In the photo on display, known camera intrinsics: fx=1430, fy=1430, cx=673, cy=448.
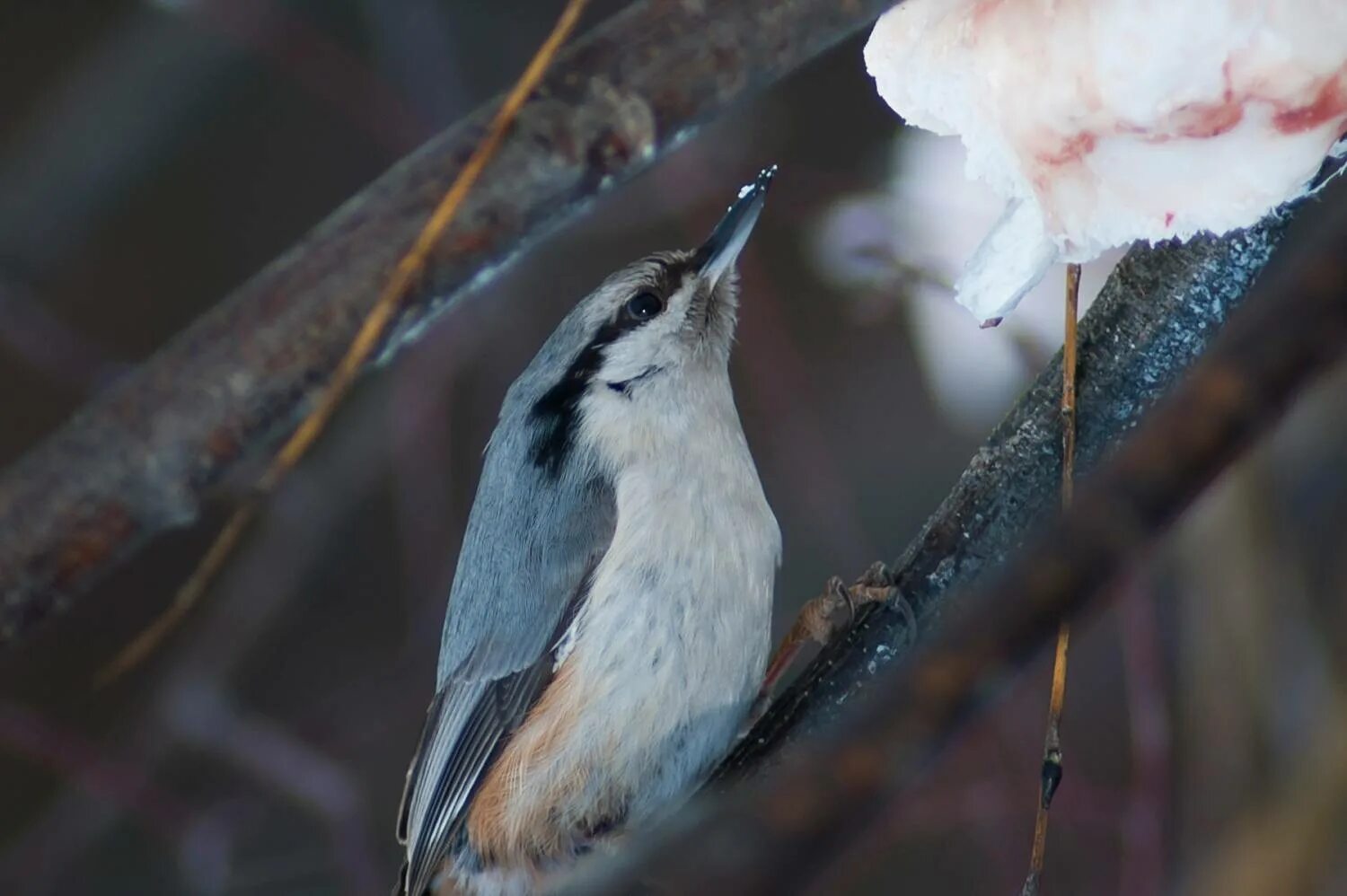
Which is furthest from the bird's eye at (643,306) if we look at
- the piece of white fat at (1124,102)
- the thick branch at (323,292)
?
the piece of white fat at (1124,102)

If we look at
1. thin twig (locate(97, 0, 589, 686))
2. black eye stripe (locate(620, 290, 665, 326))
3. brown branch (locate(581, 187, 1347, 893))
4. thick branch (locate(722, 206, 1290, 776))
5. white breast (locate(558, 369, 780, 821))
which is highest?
black eye stripe (locate(620, 290, 665, 326))

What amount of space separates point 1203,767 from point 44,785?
6.32 ft

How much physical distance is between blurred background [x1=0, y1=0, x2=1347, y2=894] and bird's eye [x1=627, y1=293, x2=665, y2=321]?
1.11 feet

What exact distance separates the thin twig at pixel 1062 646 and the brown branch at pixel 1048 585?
411 mm

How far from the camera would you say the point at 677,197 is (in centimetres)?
236

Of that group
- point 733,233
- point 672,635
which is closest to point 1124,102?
point 672,635

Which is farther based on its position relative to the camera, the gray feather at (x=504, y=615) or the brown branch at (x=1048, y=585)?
the gray feather at (x=504, y=615)

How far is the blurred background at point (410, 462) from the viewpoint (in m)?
1.95

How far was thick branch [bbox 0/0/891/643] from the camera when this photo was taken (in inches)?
42.2

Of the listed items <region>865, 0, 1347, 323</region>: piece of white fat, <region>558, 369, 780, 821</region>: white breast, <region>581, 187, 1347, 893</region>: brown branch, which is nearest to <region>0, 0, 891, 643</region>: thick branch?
<region>865, 0, 1347, 323</region>: piece of white fat

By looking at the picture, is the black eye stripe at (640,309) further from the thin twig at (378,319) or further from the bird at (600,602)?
the thin twig at (378,319)

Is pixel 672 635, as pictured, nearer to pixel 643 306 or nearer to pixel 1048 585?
pixel 643 306

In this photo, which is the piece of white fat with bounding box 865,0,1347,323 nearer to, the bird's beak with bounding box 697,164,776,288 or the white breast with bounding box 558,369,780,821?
the white breast with bounding box 558,369,780,821

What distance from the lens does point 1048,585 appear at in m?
0.39
